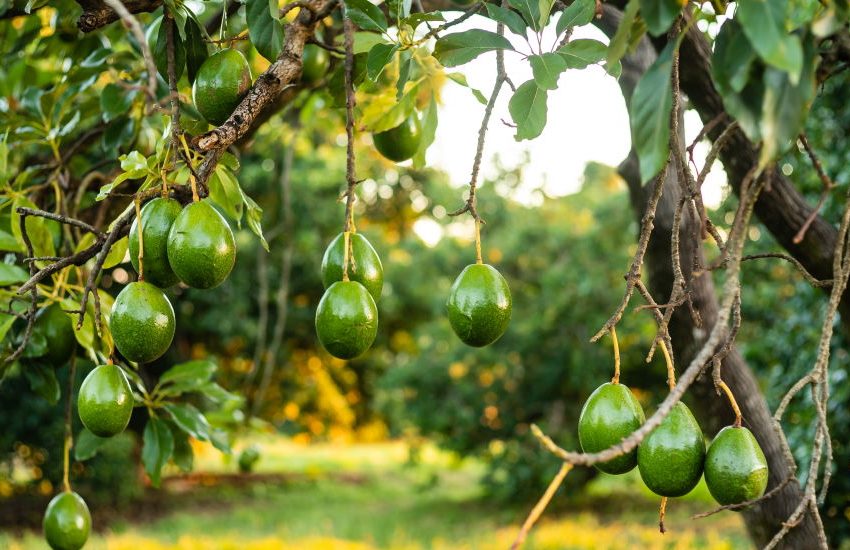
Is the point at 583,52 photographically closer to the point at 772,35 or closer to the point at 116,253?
the point at 772,35

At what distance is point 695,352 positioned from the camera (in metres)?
2.08

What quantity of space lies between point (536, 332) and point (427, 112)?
674 centimetres

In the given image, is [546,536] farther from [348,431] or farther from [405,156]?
[348,431]

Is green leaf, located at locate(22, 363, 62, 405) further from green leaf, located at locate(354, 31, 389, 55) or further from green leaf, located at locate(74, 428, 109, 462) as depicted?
green leaf, located at locate(354, 31, 389, 55)

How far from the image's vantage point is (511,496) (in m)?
8.59

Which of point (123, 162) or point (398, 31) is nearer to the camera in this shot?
point (123, 162)

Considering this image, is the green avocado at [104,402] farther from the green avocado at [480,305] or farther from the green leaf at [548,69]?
the green leaf at [548,69]

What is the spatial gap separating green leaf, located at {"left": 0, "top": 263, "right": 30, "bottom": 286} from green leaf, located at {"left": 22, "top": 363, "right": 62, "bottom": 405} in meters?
0.21

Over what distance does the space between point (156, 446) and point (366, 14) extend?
1057mm

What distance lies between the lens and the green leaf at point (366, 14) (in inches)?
49.6

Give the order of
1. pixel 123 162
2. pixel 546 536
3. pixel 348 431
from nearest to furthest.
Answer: pixel 123 162 < pixel 546 536 < pixel 348 431

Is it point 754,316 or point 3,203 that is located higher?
point 754,316

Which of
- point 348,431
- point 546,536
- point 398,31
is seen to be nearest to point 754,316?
point 546,536

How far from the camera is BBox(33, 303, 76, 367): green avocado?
5.21 ft
